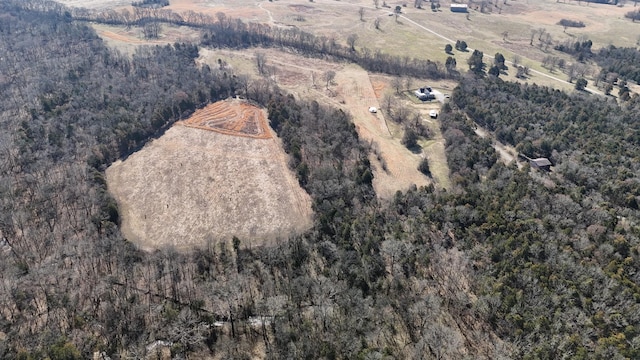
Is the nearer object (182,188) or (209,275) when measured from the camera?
(209,275)

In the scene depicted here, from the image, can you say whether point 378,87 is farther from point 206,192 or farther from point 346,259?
point 346,259

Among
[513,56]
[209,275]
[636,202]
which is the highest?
[513,56]

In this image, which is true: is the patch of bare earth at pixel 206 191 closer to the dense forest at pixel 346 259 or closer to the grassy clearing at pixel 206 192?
the grassy clearing at pixel 206 192

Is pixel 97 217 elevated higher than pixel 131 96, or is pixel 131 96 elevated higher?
pixel 131 96

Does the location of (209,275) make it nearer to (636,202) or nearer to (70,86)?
(636,202)

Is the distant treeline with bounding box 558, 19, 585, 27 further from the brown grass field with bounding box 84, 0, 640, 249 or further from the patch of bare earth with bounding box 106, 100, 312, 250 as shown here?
the patch of bare earth with bounding box 106, 100, 312, 250

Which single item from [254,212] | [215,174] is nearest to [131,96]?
[215,174]

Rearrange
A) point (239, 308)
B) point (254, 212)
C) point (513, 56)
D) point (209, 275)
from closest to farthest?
point (239, 308) < point (209, 275) < point (254, 212) < point (513, 56)

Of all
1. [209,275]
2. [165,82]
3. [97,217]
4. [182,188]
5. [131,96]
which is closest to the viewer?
[209,275]
